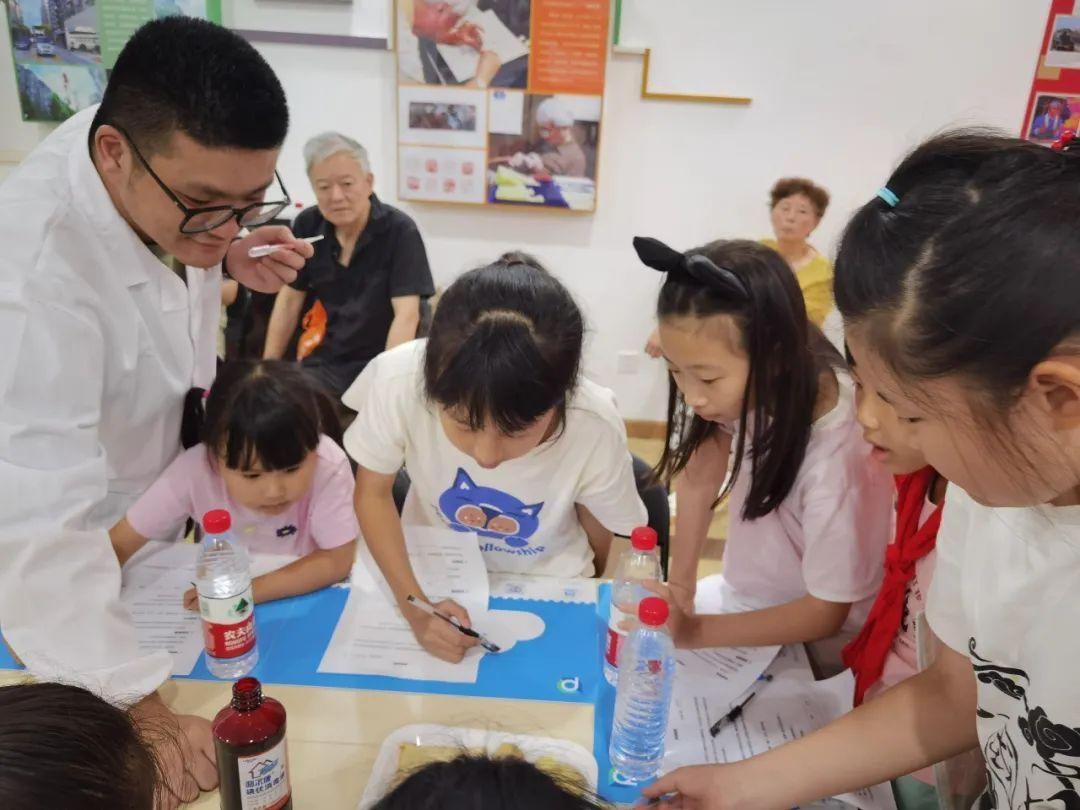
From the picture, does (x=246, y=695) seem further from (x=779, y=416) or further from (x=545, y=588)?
(x=779, y=416)

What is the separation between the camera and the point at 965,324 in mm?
548

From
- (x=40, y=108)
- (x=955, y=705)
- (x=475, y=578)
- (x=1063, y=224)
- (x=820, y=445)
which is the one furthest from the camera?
(x=40, y=108)

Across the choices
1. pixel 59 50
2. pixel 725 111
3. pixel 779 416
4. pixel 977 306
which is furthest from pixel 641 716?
pixel 59 50

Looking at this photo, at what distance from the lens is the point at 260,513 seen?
139 centimetres

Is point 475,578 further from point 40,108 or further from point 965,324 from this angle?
point 40,108

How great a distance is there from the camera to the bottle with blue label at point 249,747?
0.74 meters

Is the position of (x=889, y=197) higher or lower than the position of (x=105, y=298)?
higher

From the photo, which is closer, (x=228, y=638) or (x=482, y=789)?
(x=482, y=789)

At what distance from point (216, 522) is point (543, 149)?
2.61 metres

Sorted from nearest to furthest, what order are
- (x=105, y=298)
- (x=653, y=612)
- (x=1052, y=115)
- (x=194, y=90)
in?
(x=653, y=612) → (x=194, y=90) → (x=105, y=298) → (x=1052, y=115)

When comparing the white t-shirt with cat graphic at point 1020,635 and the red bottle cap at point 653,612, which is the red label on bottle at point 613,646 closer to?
the red bottle cap at point 653,612

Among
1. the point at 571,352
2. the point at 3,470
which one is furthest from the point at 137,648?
the point at 571,352

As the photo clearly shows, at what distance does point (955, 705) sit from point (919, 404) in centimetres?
43

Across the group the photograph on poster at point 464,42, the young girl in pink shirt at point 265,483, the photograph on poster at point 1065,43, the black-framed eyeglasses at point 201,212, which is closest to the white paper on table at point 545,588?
the young girl in pink shirt at point 265,483
